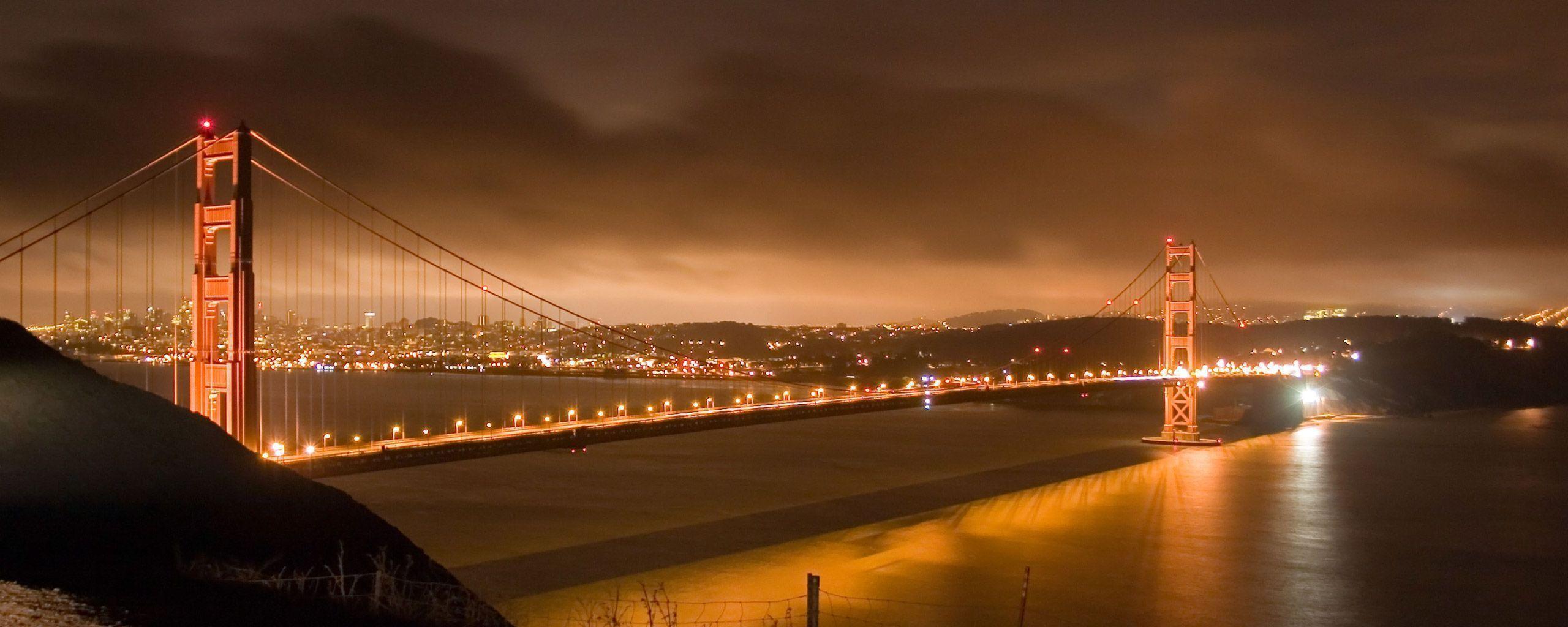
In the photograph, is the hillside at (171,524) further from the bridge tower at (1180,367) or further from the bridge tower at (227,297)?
the bridge tower at (1180,367)


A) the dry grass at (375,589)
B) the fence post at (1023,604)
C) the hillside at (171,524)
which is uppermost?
the hillside at (171,524)

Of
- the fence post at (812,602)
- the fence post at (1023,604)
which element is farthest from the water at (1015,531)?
the fence post at (812,602)

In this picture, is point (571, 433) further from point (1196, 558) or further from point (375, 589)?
point (375, 589)

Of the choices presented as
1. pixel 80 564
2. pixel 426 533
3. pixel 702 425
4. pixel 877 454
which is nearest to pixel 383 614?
pixel 80 564

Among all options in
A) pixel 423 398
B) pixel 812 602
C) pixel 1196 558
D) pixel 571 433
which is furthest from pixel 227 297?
pixel 423 398

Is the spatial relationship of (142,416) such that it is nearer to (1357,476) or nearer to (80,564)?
(80,564)

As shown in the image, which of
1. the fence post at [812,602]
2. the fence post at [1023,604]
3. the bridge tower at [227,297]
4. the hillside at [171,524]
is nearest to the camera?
the fence post at [812,602]

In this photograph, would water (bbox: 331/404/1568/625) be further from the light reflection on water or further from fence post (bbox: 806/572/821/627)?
fence post (bbox: 806/572/821/627)
